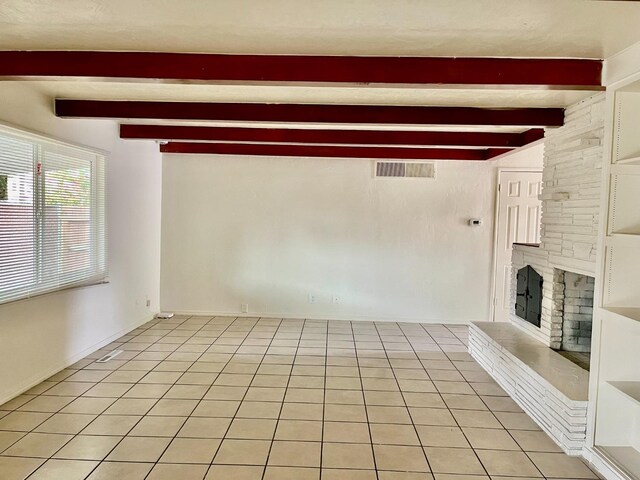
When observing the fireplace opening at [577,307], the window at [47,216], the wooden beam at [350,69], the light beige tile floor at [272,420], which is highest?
the wooden beam at [350,69]

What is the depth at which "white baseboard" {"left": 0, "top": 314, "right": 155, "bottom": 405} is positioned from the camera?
10.2 feet

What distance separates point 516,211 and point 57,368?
5.70 m

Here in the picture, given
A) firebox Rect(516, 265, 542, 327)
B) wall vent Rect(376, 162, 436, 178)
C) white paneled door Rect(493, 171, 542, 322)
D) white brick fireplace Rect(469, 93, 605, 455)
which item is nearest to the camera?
white brick fireplace Rect(469, 93, 605, 455)

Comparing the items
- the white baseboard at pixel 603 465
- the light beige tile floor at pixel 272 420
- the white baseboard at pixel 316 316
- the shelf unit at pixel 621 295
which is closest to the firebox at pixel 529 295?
the light beige tile floor at pixel 272 420

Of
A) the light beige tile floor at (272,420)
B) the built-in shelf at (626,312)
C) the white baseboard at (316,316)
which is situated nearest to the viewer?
the built-in shelf at (626,312)

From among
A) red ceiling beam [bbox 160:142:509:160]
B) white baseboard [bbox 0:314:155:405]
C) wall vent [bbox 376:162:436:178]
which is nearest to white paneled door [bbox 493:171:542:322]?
red ceiling beam [bbox 160:142:509:160]

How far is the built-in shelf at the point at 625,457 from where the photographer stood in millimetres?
2236

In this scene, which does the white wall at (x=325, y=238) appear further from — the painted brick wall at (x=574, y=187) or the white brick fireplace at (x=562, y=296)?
the painted brick wall at (x=574, y=187)

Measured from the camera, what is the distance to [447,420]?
296cm

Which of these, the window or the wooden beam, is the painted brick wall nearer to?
the wooden beam

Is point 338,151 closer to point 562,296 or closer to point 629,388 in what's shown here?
point 562,296

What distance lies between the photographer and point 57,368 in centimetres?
365

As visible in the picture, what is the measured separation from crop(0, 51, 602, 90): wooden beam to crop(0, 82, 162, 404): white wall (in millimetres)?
1335

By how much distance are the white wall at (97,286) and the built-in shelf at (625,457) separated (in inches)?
164
